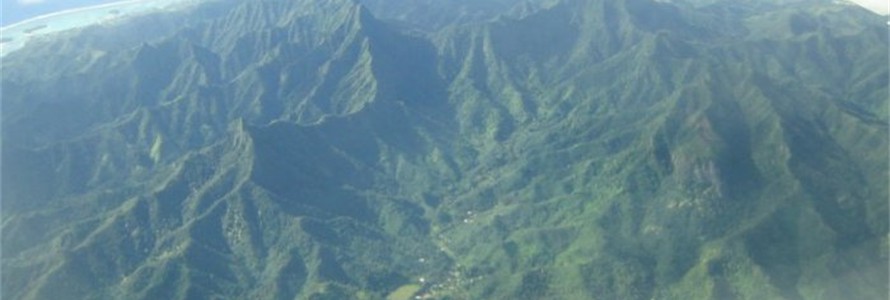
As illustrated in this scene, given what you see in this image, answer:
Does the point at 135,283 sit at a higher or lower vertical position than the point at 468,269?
higher

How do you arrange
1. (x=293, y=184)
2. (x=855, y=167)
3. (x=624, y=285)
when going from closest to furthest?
(x=624, y=285), (x=855, y=167), (x=293, y=184)

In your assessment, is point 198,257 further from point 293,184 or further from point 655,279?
point 655,279

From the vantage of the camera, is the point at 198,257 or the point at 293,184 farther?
the point at 293,184

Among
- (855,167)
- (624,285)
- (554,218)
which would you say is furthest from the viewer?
(554,218)

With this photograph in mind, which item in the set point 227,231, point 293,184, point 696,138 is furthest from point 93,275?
point 696,138

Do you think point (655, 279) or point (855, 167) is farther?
point (855, 167)

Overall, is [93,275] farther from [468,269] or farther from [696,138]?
[696,138]

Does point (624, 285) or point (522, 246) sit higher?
point (522, 246)

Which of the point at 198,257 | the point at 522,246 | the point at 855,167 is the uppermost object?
the point at 198,257

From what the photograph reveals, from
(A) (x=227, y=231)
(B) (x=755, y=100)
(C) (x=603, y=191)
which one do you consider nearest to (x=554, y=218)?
(C) (x=603, y=191)
